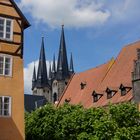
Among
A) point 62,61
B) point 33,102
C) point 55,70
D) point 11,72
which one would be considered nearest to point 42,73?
point 55,70

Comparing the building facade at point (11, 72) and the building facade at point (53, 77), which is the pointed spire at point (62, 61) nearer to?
the building facade at point (53, 77)

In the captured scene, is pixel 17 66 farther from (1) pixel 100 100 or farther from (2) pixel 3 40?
(1) pixel 100 100

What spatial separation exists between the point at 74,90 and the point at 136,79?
638 inches

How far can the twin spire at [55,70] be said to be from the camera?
10300 centimetres

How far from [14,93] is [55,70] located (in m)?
81.1

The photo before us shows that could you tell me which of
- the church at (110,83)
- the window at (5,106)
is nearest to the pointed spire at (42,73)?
the church at (110,83)

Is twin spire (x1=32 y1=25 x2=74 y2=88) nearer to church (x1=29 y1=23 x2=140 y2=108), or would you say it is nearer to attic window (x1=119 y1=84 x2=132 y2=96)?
church (x1=29 y1=23 x2=140 y2=108)

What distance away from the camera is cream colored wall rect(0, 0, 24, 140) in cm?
2900

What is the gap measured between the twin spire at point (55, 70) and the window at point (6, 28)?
7161 cm

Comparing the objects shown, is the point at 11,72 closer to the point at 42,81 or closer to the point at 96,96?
the point at 96,96

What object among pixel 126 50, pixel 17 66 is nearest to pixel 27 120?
pixel 17 66

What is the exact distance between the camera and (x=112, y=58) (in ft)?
185

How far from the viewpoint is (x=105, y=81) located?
5278 cm

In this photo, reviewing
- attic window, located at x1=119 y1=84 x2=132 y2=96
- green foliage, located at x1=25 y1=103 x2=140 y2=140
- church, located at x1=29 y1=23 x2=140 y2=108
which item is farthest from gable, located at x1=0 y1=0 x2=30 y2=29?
attic window, located at x1=119 y1=84 x2=132 y2=96
